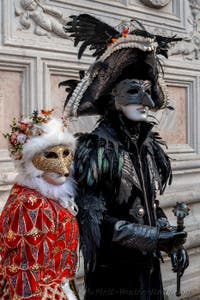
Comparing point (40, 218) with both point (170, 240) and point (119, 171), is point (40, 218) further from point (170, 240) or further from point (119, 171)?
point (170, 240)

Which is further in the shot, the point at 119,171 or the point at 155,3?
the point at 155,3

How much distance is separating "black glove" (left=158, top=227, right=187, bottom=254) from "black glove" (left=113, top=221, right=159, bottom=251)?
0.02m

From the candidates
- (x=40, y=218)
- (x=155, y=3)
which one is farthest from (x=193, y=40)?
(x=40, y=218)

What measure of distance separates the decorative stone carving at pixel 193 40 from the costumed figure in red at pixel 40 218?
3244mm

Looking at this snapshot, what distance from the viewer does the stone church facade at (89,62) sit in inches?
161

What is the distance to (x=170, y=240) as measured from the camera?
8.16 feet

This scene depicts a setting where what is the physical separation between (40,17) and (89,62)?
0.62 metres

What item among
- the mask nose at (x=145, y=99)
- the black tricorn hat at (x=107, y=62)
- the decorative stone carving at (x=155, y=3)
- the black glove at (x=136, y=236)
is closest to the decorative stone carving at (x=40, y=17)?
the decorative stone carving at (x=155, y=3)

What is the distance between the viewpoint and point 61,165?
8.47 feet

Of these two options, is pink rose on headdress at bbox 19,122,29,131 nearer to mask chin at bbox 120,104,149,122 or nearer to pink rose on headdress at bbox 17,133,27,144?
pink rose on headdress at bbox 17,133,27,144

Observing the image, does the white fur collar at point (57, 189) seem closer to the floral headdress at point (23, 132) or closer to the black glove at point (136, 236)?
the floral headdress at point (23, 132)

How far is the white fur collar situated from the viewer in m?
2.59

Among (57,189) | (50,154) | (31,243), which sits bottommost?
(31,243)

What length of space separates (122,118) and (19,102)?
5.36ft
